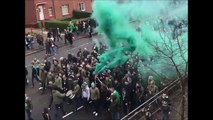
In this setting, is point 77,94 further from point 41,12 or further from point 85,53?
point 41,12

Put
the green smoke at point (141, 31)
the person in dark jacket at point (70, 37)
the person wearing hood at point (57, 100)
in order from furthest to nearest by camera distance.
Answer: the person in dark jacket at point (70, 37)
the person wearing hood at point (57, 100)
the green smoke at point (141, 31)

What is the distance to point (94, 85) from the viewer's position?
7.50 metres

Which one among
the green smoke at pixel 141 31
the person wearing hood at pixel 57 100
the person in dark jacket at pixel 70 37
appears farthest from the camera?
the person in dark jacket at pixel 70 37

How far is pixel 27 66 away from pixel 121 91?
4.80 ft

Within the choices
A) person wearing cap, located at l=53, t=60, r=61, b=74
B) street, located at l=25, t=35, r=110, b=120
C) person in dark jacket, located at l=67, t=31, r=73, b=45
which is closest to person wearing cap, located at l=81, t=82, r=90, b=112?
street, located at l=25, t=35, r=110, b=120

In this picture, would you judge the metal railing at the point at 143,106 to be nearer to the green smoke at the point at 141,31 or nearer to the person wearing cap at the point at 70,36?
the green smoke at the point at 141,31

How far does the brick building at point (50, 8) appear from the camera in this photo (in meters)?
7.38

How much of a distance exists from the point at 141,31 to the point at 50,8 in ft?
4.65

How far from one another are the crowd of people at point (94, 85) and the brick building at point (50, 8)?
2.05ft

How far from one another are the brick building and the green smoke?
0.87 feet

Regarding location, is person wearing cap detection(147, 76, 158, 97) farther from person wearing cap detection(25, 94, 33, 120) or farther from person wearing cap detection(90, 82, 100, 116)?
person wearing cap detection(25, 94, 33, 120)

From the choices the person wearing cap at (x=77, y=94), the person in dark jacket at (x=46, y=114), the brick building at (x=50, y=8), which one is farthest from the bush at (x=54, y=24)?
the person in dark jacket at (x=46, y=114)
